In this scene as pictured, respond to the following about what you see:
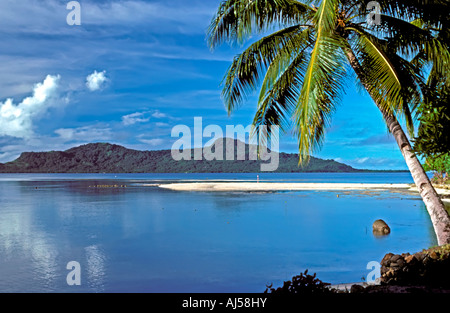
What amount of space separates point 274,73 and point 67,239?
15.3 metres

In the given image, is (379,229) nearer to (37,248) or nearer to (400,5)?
(400,5)

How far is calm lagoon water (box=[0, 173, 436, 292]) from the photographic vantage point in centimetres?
1427

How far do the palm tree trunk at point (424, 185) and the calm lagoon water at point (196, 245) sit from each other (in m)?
3.58

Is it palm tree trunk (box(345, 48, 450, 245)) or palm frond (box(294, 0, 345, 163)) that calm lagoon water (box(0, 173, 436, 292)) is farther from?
palm frond (box(294, 0, 345, 163))

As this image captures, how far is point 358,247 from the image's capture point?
20109 mm

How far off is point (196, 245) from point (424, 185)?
11.9 m

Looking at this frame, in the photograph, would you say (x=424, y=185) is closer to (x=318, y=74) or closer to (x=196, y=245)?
(x=318, y=74)

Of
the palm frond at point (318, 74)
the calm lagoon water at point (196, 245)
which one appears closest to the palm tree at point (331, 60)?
the palm frond at point (318, 74)

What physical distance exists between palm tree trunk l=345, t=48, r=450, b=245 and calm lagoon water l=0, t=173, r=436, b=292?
Answer: 358 centimetres

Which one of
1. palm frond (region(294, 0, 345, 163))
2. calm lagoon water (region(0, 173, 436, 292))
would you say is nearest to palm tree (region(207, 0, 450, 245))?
palm frond (region(294, 0, 345, 163))

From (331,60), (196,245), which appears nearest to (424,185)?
(331,60)

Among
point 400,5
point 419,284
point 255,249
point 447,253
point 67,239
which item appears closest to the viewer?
point 419,284

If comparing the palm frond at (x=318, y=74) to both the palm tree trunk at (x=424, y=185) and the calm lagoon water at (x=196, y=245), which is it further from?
the calm lagoon water at (x=196, y=245)
